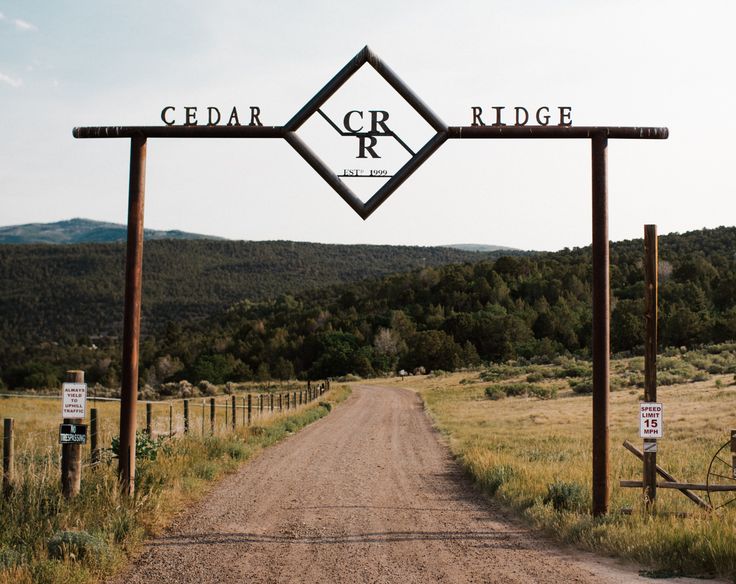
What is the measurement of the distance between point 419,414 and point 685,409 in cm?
1102

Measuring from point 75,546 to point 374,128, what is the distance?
19.3 ft

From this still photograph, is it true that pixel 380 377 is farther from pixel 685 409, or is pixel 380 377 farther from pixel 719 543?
pixel 719 543

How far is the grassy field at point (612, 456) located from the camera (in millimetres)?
8453

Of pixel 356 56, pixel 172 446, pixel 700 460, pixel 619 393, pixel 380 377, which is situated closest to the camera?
pixel 356 56

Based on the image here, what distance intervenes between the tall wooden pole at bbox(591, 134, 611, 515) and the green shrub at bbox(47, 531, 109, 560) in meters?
5.97

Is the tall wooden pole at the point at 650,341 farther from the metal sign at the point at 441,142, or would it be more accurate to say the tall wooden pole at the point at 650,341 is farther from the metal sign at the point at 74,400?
the metal sign at the point at 74,400

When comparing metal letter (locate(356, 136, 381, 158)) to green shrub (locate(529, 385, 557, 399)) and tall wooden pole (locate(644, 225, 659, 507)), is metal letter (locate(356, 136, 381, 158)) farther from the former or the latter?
green shrub (locate(529, 385, 557, 399))

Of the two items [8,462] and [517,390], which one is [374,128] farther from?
[517,390]

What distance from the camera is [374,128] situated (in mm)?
10141

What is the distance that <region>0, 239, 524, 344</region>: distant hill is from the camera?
118000 millimetres

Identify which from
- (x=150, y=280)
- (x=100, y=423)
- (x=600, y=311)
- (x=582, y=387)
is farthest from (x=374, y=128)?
(x=150, y=280)

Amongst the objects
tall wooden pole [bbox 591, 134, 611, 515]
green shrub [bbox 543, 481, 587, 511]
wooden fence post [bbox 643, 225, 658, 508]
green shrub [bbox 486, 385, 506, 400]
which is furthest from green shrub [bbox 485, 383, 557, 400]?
tall wooden pole [bbox 591, 134, 611, 515]

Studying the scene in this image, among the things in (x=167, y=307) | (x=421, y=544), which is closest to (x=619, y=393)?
(x=421, y=544)

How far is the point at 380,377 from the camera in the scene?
89125 mm
